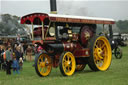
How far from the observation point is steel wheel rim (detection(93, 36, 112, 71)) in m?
11.8

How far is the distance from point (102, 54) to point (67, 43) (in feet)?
6.43

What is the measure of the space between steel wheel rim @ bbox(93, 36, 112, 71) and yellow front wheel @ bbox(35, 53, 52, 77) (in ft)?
6.89

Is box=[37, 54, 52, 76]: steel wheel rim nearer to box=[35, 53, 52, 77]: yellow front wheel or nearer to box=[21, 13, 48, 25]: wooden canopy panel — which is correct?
box=[35, 53, 52, 77]: yellow front wheel

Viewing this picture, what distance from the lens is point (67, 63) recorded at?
10.3 m

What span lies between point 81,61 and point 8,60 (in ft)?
10.1

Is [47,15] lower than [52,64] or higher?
higher

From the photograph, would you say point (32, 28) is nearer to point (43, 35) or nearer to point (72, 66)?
point (43, 35)

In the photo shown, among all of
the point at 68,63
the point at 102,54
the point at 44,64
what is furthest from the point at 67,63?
the point at 102,54

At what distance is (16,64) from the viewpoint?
1232 cm

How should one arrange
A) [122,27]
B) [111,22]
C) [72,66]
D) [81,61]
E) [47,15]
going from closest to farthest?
[47,15], [72,66], [81,61], [111,22], [122,27]

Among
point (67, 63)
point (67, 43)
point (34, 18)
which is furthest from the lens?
point (67, 43)

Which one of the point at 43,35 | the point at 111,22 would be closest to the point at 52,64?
the point at 43,35

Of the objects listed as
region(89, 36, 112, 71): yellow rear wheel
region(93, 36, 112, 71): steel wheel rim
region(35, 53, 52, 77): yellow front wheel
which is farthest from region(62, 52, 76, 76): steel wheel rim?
region(93, 36, 112, 71): steel wheel rim

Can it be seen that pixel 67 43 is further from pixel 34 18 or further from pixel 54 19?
Answer: pixel 34 18
